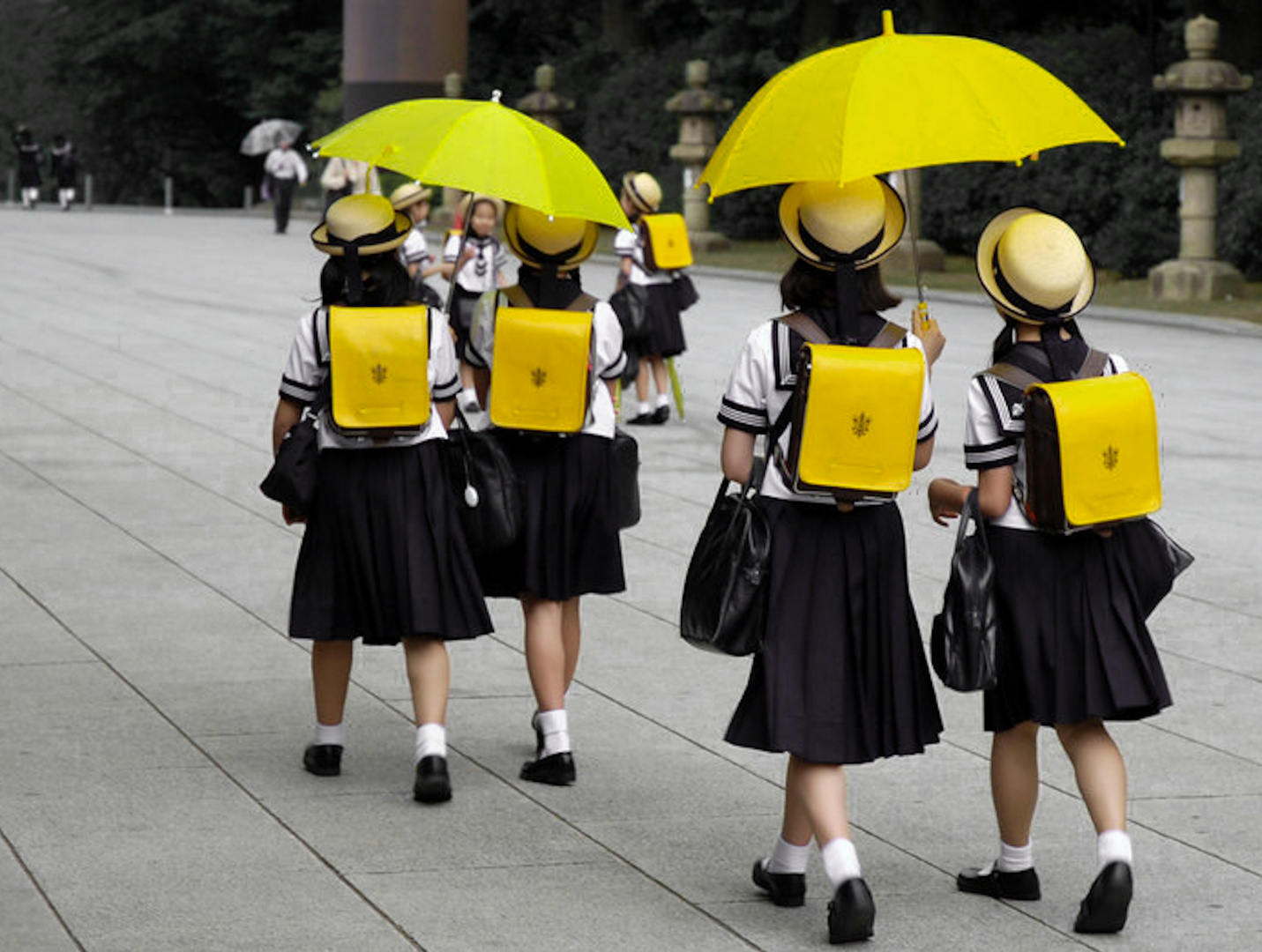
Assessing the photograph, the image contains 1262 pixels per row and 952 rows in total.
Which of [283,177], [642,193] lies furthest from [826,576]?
[283,177]

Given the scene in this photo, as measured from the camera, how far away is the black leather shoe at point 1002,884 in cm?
536

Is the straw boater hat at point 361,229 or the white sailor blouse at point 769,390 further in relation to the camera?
the straw boater hat at point 361,229

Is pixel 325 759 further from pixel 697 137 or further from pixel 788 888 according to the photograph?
pixel 697 137

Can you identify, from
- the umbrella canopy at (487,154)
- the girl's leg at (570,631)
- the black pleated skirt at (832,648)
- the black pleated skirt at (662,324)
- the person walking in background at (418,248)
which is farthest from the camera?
the black pleated skirt at (662,324)

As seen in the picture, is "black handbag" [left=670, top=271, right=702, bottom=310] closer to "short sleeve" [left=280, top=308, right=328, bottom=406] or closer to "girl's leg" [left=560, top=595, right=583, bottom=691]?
"girl's leg" [left=560, top=595, right=583, bottom=691]

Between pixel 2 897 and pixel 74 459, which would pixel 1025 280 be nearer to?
pixel 2 897

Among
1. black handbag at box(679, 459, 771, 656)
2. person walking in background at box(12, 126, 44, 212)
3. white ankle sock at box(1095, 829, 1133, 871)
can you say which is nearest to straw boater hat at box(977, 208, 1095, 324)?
black handbag at box(679, 459, 771, 656)

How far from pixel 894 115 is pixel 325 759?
2538 millimetres

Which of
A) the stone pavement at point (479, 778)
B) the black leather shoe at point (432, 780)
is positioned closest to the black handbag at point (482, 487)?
the black leather shoe at point (432, 780)

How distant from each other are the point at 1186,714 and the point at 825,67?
292 cm

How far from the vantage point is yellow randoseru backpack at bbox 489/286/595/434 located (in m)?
6.25

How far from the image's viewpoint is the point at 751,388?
5.16 m

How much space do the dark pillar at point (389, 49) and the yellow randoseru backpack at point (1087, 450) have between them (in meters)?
→ 40.8

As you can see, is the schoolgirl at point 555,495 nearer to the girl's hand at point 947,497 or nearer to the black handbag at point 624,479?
the black handbag at point 624,479
